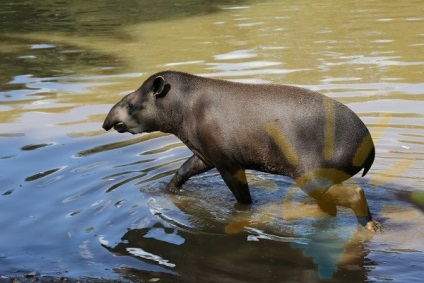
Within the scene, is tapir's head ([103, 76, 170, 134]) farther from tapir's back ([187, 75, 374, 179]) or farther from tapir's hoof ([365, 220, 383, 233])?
tapir's hoof ([365, 220, 383, 233])

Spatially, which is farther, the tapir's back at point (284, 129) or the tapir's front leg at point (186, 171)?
the tapir's front leg at point (186, 171)

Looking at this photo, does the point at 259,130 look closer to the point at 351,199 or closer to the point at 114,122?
the point at 351,199

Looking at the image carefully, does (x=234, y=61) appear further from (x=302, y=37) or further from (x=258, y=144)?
(x=258, y=144)

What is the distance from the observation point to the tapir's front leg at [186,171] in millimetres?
9250

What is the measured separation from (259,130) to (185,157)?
234 cm

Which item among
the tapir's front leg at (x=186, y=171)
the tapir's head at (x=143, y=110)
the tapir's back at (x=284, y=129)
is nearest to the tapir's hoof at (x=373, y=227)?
the tapir's back at (x=284, y=129)

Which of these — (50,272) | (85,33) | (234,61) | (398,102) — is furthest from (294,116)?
(85,33)

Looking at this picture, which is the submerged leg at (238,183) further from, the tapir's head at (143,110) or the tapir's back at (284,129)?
the tapir's head at (143,110)

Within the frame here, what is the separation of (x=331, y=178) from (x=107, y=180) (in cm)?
262

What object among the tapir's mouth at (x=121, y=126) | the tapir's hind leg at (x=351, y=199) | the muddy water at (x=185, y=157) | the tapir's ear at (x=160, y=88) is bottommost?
the muddy water at (x=185, y=157)

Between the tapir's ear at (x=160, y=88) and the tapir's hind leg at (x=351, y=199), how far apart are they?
1781mm

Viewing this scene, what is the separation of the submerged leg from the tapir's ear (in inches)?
36.2

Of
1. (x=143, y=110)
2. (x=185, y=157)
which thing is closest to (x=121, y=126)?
(x=143, y=110)

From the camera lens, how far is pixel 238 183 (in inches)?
340
